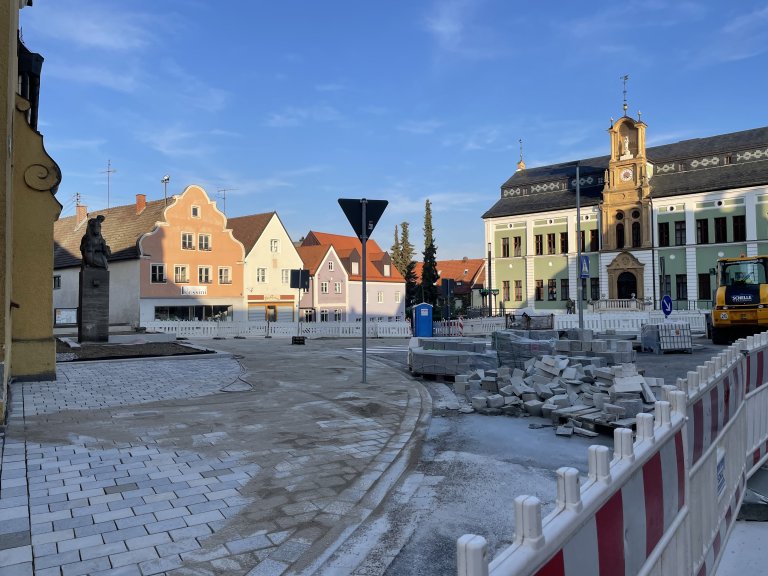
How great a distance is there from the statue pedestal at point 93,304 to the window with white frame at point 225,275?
78.8 feet

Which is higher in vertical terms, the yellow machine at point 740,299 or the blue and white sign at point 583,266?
the blue and white sign at point 583,266

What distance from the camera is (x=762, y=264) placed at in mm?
21234

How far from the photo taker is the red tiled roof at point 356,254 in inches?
2293

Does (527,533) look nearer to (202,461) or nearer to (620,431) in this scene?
(620,431)

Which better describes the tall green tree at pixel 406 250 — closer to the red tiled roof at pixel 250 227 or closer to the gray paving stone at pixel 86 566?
the red tiled roof at pixel 250 227

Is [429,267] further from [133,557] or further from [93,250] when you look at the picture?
[133,557]

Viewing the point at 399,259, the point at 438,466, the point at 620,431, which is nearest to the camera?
the point at 620,431

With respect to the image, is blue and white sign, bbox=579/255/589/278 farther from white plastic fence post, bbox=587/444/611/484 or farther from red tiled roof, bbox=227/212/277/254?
red tiled roof, bbox=227/212/277/254

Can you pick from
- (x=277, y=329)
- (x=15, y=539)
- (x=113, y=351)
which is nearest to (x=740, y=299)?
(x=113, y=351)

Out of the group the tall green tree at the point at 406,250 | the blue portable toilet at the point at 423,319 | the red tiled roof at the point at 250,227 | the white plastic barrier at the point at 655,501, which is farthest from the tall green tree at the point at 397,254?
the white plastic barrier at the point at 655,501

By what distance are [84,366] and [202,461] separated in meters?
10.1

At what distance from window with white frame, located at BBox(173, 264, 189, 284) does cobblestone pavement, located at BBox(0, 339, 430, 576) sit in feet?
101

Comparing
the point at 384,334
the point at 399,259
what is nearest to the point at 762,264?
the point at 384,334

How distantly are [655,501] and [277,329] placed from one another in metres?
31.2
